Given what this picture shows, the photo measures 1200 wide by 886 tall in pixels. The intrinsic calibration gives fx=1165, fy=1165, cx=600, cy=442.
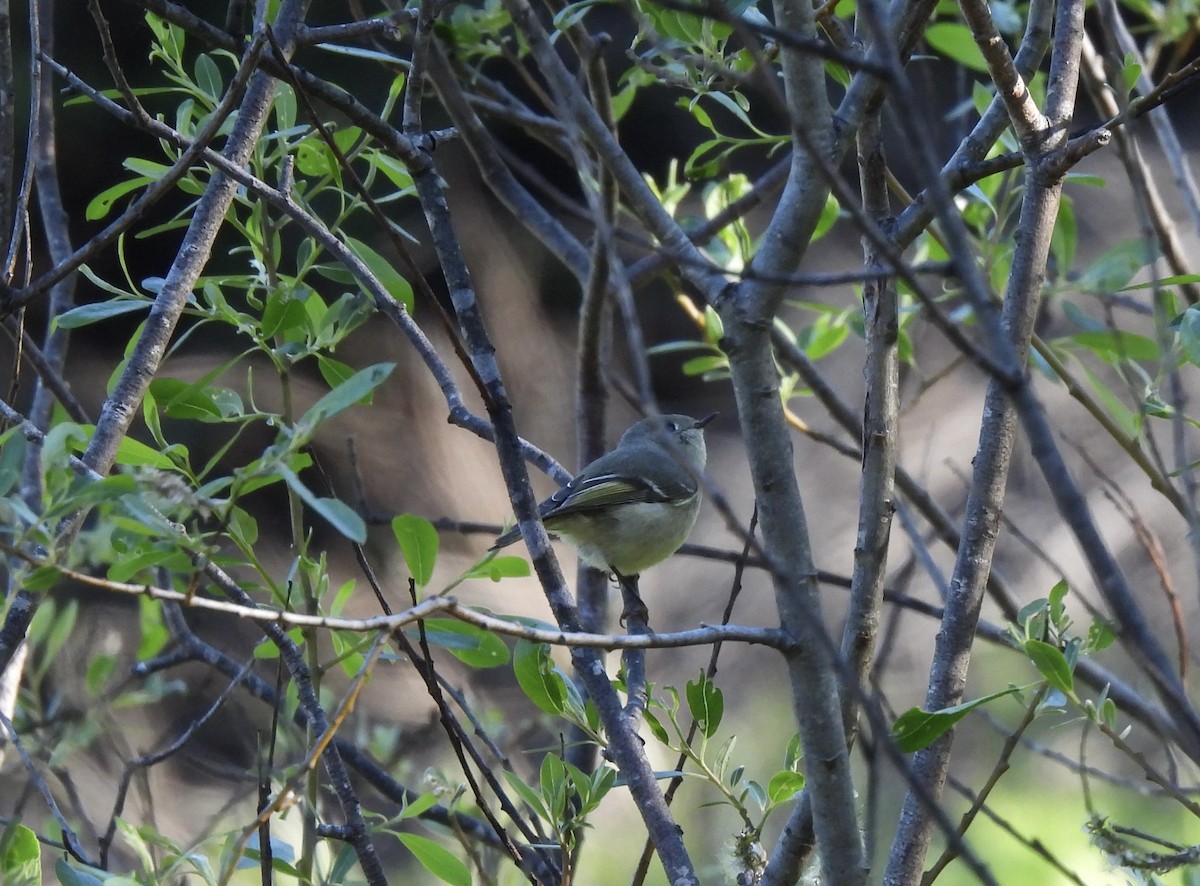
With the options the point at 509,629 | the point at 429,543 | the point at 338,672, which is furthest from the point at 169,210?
the point at 509,629

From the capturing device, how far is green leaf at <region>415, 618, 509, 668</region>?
1204 mm

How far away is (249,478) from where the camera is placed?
2.97 ft

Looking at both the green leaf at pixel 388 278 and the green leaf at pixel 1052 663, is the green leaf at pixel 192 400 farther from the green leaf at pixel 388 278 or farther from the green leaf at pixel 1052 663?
the green leaf at pixel 1052 663

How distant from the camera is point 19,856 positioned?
3.79ft

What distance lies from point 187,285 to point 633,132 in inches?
187

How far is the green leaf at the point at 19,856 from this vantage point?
3.77ft

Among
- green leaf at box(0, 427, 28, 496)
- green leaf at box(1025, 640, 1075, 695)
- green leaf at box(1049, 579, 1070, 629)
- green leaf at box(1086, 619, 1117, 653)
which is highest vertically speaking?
green leaf at box(1049, 579, 1070, 629)

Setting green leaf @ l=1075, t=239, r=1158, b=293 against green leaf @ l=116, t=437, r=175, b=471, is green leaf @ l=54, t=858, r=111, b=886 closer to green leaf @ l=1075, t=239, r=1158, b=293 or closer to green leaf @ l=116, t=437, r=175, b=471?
green leaf @ l=116, t=437, r=175, b=471

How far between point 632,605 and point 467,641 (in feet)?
4.13

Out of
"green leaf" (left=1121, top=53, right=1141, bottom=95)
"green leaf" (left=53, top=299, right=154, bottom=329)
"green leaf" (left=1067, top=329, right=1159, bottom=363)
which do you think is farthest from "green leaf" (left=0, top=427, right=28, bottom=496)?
"green leaf" (left=1121, top=53, right=1141, bottom=95)

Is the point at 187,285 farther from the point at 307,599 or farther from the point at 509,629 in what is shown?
the point at 509,629

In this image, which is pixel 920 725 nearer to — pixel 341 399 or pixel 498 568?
pixel 498 568

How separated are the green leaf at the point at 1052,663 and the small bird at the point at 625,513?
55.6 inches

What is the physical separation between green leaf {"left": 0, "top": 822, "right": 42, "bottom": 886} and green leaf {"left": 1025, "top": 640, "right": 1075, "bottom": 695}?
101 cm
